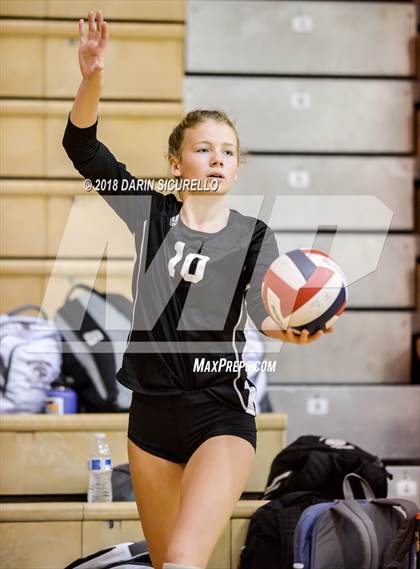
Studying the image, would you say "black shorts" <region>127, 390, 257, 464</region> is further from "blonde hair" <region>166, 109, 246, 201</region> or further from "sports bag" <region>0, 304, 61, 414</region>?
"sports bag" <region>0, 304, 61, 414</region>

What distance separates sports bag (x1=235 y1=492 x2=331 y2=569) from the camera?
2.47m

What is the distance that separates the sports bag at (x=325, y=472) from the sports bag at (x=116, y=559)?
0.40 m

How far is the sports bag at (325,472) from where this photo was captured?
2.65 meters

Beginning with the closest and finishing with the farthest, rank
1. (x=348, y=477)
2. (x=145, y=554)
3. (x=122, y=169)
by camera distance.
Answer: (x=122, y=169)
(x=145, y=554)
(x=348, y=477)

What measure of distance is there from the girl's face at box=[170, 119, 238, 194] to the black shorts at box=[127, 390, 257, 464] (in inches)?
16.7

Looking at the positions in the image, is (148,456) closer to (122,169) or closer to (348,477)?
(122,169)

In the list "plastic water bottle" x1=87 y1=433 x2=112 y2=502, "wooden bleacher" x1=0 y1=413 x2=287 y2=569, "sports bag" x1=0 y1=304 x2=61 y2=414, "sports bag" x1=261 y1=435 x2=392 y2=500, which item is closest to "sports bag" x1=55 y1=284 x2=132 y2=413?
"sports bag" x1=0 y1=304 x2=61 y2=414

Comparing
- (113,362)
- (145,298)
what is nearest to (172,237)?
(145,298)

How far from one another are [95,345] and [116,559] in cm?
91

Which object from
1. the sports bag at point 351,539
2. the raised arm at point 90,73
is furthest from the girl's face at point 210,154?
the sports bag at point 351,539

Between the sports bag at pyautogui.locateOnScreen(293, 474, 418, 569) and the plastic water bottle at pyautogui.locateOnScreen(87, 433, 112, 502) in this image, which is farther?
the plastic water bottle at pyautogui.locateOnScreen(87, 433, 112, 502)

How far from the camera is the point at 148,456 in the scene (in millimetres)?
1907

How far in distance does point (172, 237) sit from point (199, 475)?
490 millimetres

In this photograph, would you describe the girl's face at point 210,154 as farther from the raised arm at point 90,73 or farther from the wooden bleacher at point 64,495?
the wooden bleacher at point 64,495
